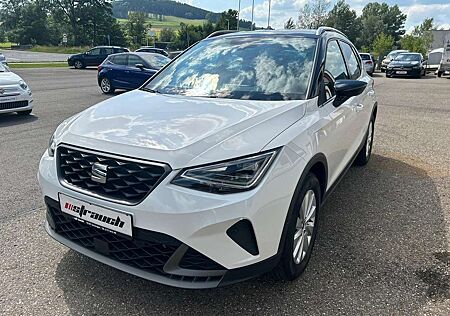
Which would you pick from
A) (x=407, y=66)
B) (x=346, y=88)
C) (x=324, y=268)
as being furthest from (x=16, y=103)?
(x=407, y=66)

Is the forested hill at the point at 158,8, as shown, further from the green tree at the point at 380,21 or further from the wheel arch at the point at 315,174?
the wheel arch at the point at 315,174

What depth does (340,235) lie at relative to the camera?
3395 millimetres

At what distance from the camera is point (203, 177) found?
2.09 m

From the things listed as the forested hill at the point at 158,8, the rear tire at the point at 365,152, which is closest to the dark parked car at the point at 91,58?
the rear tire at the point at 365,152

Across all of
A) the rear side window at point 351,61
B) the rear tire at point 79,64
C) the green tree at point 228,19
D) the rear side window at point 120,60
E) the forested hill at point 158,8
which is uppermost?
the forested hill at point 158,8

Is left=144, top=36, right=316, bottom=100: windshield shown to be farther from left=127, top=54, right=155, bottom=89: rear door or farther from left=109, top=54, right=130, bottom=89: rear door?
left=109, top=54, right=130, bottom=89: rear door

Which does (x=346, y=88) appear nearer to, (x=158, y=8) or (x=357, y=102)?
(x=357, y=102)

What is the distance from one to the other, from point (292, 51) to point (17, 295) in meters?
2.83

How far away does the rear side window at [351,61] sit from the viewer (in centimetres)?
426

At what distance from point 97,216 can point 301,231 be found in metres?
1.35

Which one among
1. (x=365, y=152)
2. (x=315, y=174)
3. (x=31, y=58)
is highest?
(x=315, y=174)

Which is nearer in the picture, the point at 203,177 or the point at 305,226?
the point at 203,177

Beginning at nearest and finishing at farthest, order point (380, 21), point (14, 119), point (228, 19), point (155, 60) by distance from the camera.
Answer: point (14, 119)
point (155, 60)
point (228, 19)
point (380, 21)

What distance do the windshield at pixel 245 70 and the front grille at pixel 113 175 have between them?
3.75 feet
